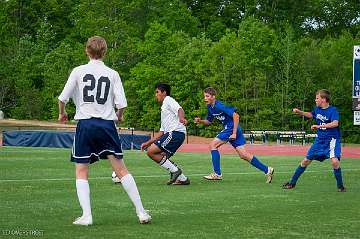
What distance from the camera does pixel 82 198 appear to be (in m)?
8.55

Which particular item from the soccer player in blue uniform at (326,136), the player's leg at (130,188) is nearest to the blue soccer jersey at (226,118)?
the soccer player in blue uniform at (326,136)

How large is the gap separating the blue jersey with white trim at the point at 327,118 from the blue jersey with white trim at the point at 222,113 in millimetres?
2521

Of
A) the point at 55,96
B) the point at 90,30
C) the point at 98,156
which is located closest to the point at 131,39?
the point at 90,30

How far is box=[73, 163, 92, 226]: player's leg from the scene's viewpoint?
8414 millimetres

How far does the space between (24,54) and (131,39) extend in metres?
11.8

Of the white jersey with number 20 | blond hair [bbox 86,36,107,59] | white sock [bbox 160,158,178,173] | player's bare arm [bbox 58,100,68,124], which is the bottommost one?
white sock [bbox 160,158,178,173]

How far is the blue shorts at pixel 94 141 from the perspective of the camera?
8633mm

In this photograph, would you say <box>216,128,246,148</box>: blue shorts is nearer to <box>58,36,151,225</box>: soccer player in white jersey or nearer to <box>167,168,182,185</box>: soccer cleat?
<box>167,168,182,185</box>: soccer cleat

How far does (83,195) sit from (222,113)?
7616 millimetres

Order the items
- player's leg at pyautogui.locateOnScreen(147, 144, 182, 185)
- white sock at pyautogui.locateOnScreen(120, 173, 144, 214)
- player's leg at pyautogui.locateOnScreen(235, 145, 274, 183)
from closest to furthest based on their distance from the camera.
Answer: white sock at pyautogui.locateOnScreen(120, 173, 144, 214), player's leg at pyautogui.locateOnScreen(147, 144, 182, 185), player's leg at pyautogui.locateOnScreen(235, 145, 274, 183)

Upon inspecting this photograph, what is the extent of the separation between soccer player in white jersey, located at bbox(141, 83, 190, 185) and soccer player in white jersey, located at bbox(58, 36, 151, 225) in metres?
5.65

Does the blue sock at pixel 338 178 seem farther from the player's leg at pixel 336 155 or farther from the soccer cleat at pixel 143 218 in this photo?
the soccer cleat at pixel 143 218

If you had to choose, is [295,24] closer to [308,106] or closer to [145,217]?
[308,106]

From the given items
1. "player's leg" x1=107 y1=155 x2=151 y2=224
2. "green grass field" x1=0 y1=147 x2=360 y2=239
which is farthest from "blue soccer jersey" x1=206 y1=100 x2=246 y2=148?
"player's leg" x1=107 y1=155 x2=151 y2=224
